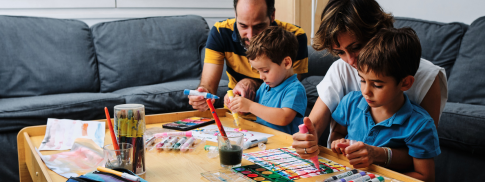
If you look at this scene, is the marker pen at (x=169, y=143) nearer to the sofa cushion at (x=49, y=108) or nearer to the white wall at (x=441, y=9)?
the sofa cushion at (x=49, y=108)

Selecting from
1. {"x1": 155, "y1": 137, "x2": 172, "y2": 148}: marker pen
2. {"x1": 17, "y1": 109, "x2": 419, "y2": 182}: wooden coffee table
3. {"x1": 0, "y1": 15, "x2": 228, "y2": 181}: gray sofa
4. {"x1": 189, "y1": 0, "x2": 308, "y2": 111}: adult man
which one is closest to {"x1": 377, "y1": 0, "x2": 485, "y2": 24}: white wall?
{"x1": 189, "y1": 0, "x2": 308, "y2": 111}: adult man

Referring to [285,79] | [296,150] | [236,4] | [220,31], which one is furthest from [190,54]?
[296,150]

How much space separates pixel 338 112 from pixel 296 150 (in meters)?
0.31

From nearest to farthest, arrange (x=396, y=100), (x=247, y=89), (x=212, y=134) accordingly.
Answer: (x=396, y=100), (x=212, y=134), (x=247, y=89)

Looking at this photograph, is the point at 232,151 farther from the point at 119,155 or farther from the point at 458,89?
the point at 458,89

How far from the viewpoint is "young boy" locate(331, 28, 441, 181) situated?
1.01 meters

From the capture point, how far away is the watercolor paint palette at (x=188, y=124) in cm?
140

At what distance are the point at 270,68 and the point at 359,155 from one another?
66 centimetres

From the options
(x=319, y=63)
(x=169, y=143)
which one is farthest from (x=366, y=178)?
(x=319, y=63)

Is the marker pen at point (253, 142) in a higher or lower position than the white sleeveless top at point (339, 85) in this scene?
lower

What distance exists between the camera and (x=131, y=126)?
2.94 ft

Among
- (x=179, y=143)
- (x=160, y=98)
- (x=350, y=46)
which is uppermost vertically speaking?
(x=350, y=46)

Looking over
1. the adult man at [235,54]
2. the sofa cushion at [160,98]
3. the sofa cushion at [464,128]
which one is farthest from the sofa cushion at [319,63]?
the sofa cushion at [464,128]

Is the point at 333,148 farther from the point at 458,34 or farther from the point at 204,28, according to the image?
the point at 204,28
